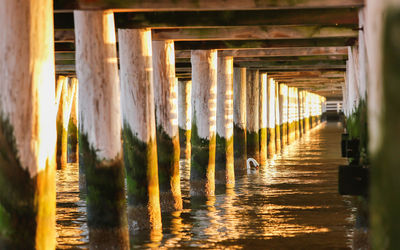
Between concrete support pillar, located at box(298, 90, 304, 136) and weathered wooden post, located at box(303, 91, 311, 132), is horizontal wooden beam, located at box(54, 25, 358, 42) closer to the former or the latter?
concrete support pillar, located at box(298, 90, 304, 136)

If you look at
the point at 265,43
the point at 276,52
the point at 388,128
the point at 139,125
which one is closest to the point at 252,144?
the point at 276,52

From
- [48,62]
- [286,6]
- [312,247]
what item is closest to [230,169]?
[312,247]

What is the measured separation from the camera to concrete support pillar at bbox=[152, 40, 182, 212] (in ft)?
36.0

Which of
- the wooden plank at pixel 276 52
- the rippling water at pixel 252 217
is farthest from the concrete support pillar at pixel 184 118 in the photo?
the wooden plank at pixel 276 52

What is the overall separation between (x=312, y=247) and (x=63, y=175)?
10235 mm

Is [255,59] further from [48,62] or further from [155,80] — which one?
[48,62]

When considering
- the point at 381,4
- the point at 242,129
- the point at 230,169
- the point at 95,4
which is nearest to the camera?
the point at 381,4

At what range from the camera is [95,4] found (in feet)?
25.1

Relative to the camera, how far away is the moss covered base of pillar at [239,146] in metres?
17.8

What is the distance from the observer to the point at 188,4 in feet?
26.4

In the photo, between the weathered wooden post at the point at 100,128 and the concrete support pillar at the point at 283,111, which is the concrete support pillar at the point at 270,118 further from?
the weathered wooden post at the point at 100,128

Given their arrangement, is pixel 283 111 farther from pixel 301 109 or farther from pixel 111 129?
pixel 111 129

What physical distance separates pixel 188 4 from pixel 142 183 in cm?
255

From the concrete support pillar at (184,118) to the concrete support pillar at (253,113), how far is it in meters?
3.55
